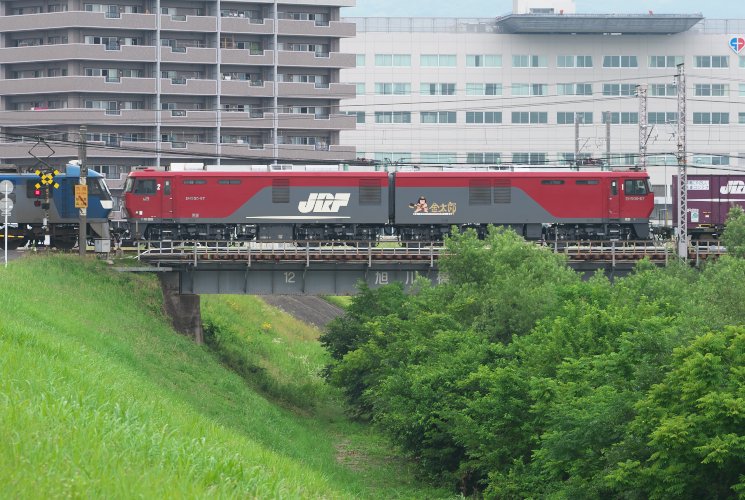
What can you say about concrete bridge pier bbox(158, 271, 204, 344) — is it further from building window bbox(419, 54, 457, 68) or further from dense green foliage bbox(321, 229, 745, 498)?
building window bbox(419, 54, 457, 68)

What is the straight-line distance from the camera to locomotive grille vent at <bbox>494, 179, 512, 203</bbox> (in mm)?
59719

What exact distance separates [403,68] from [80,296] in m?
74.2

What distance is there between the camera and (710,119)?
116750 mm

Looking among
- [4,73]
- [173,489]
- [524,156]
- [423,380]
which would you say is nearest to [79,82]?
[4,73]

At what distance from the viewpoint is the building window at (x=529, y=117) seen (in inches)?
4550

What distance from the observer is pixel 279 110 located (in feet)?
329

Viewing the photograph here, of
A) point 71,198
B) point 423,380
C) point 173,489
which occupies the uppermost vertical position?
point 71,198

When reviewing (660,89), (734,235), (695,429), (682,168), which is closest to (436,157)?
(660,89)

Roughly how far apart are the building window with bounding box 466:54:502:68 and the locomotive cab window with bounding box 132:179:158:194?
6403cm

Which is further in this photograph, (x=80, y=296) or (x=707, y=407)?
(x=80, y=296)

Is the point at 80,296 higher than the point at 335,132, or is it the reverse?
the point at 335,132

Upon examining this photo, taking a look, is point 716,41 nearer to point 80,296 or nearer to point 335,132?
point 335,132

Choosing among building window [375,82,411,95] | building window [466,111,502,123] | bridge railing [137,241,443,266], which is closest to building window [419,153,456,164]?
building window [466,111,502,123]

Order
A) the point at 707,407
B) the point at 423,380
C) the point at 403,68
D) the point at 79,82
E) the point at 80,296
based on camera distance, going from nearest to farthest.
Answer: the point at 707,407, the point at 423,380, the point at 80,296, the point at 79,82, the point at 403,68
